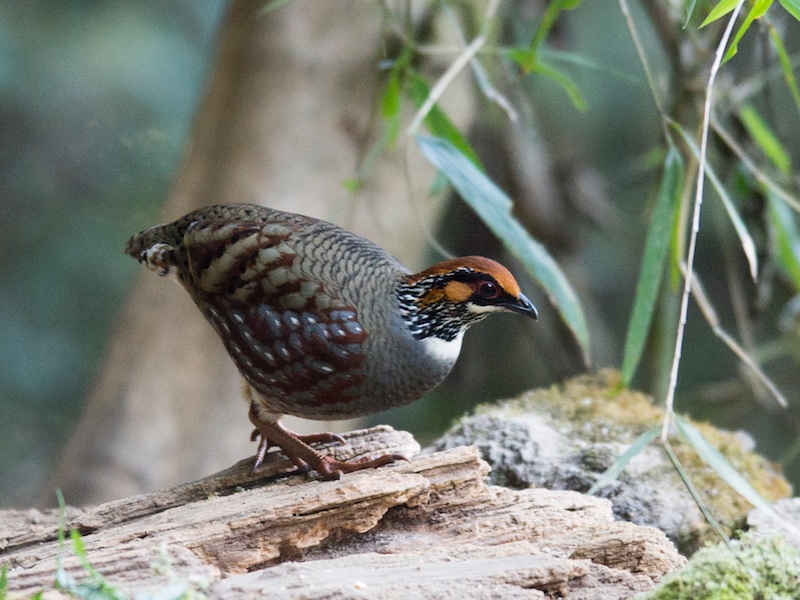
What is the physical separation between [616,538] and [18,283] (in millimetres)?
4637

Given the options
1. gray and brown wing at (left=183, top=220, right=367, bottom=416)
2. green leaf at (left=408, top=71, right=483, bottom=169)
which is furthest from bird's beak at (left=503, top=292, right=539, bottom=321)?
green leaf at (left=408, top=71, right=483, bottom=169)

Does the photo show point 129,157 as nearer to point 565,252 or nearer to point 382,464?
point 565,252

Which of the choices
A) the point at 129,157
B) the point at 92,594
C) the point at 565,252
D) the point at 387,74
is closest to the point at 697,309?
the point at 565,252

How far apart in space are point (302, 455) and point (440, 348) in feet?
1.84

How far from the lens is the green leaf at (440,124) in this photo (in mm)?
3443

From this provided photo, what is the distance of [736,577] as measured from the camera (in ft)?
6.70

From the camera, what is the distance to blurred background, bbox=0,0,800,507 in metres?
4.42

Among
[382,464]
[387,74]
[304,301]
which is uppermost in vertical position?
[387,74]

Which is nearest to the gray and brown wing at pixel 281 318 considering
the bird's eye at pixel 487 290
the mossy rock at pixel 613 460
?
the bird's eye at pixel 487 290

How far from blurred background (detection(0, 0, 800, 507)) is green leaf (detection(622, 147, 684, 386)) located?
113cm

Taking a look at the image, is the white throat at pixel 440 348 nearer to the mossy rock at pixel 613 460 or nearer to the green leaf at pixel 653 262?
the mossy rock at pixel 613 460

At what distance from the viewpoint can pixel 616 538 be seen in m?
2.36

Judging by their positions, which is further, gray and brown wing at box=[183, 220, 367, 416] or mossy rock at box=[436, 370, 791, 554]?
mossy rock at box=[436, 370, 791, 554]

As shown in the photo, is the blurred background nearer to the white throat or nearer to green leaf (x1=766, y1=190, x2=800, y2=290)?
green leaf (x1=766, y1=190, x2=800, y2=290)
